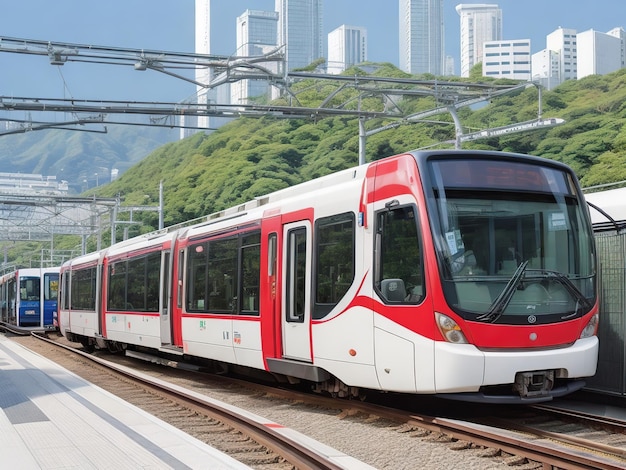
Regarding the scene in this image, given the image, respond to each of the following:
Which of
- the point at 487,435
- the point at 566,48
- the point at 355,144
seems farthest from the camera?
the point at 566,48

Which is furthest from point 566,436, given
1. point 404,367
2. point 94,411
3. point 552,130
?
point 552,130

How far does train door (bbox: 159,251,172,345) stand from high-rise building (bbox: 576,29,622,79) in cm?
16536

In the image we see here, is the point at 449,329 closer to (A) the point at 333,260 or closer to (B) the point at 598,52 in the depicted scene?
(A) the point at 333,260

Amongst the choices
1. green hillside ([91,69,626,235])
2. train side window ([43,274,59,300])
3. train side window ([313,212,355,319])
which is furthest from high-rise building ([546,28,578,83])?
train side window ([313,212,355,319])

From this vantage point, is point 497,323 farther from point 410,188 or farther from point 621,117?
point 621,117

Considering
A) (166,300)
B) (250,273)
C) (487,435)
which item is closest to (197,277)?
(166,300)

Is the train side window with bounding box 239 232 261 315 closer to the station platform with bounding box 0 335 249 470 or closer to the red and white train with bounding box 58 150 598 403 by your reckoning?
the red and white train with bounding box 58 150 598 403

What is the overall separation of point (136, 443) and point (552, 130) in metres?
56.4

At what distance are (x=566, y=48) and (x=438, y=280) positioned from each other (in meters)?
192

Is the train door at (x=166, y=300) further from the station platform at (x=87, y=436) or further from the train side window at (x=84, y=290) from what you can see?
the train side window at (x=84, y=290)

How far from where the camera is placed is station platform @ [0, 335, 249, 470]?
740 centimetres

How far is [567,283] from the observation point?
30.9 ft

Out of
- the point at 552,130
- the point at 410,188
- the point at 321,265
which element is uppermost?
the point at 552,130

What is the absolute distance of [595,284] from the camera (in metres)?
9.79
